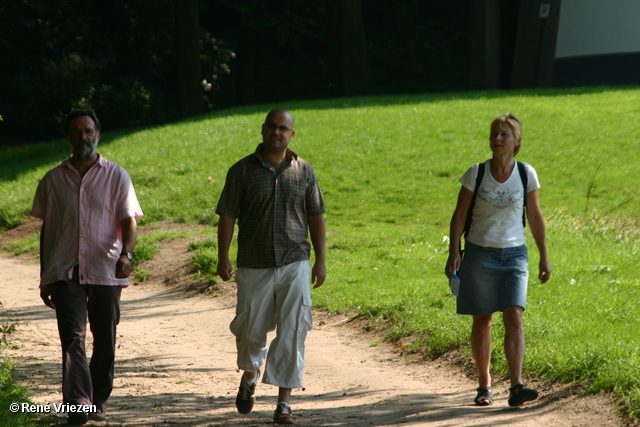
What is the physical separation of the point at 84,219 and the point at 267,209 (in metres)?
1.20

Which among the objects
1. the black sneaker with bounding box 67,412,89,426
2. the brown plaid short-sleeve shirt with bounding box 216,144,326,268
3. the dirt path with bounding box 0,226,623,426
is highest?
the brown plaid short-sleeve shirt with bounding box 216,144,326,268

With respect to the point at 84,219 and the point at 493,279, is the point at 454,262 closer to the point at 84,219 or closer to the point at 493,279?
the point at 493,279

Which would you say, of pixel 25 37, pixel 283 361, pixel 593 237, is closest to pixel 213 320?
pixel 283 361

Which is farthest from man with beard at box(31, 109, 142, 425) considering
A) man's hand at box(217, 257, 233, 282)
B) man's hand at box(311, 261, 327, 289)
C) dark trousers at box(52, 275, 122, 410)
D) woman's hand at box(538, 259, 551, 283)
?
woman's hand at box(538, 259, 551, 283)

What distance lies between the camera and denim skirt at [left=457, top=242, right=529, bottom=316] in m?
5.70

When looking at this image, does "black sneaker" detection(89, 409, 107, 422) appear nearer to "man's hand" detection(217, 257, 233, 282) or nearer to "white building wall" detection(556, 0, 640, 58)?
"man's hand" detection(217, 257, 233, 282)

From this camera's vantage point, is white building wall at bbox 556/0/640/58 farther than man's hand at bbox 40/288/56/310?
Yes

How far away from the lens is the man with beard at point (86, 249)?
17.2ft

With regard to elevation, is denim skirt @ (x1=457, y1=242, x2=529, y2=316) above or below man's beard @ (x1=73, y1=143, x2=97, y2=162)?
below

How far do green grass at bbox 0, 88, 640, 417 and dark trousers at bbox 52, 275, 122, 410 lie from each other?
3222mm

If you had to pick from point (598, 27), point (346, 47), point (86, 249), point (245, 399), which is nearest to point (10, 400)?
point (86, 249)

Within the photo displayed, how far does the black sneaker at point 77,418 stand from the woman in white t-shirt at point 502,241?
265cm

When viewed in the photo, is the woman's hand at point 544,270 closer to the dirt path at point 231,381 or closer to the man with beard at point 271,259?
the dirt path at point 231,381

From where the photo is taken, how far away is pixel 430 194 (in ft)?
52.5
